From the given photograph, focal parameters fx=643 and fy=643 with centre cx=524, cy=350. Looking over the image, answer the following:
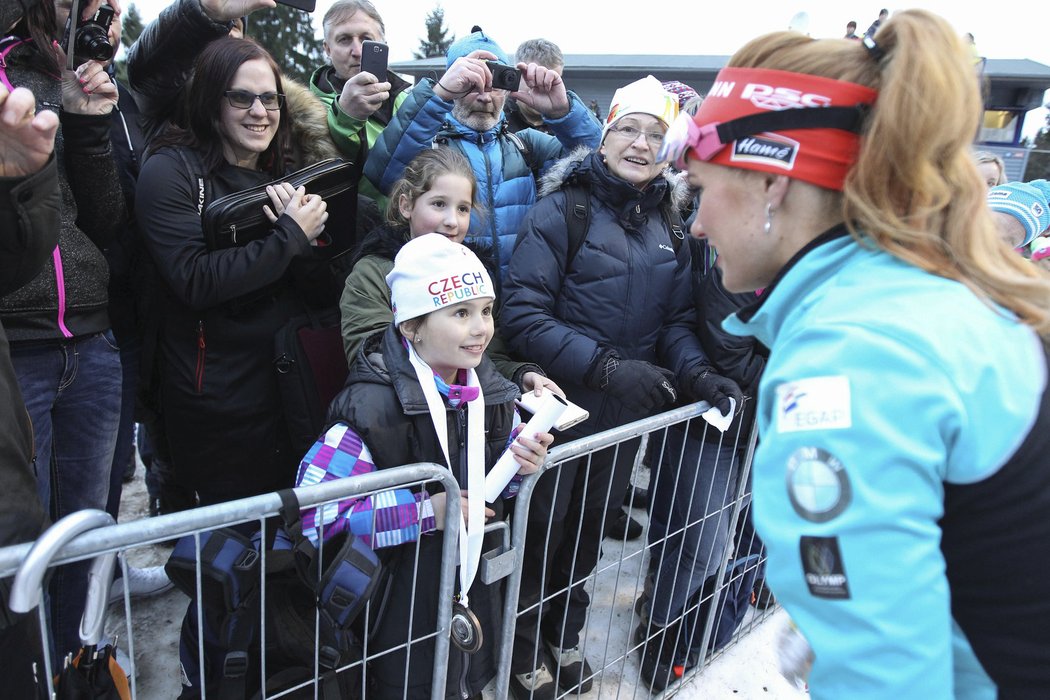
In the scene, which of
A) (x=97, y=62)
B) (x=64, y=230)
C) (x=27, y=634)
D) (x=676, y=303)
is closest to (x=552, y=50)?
(x=676, y=303)

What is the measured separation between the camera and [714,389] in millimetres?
2457

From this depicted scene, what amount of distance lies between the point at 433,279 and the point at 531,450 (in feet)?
1.96

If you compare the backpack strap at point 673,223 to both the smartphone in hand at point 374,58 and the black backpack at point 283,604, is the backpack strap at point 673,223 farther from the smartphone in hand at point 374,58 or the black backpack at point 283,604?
the black backpack at point 283,604

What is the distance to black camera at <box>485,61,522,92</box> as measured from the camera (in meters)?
2.69

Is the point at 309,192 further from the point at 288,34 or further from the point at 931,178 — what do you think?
the point at 288,34

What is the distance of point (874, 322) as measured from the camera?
2.99 ft

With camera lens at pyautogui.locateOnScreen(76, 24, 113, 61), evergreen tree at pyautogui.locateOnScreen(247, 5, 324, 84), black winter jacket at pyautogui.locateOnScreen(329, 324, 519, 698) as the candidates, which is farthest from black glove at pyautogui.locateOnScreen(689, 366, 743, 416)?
evergreen tree at pyautogui.locateOnScreen(247, 5, 324, 84)

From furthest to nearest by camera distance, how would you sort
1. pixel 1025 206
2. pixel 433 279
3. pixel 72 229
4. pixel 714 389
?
1. pixel 1025 206
2. pixel 714 389
3. pixel 72 229
4. pixel 433 279

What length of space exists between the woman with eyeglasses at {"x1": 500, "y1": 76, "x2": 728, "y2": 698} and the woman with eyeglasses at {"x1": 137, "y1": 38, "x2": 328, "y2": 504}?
88cm

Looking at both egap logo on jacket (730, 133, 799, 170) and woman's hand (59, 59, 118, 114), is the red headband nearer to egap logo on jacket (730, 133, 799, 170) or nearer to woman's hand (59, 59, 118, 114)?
egap logo on jacket (730, 133, 799, 170)

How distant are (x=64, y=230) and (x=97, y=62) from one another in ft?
1.79

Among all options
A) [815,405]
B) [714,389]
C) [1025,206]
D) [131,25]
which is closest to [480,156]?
[714,389]

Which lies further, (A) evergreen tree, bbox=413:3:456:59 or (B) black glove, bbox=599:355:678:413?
(A) evergreen tree, bbox=413:3:456:59

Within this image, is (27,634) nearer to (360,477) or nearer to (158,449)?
(360,477)
